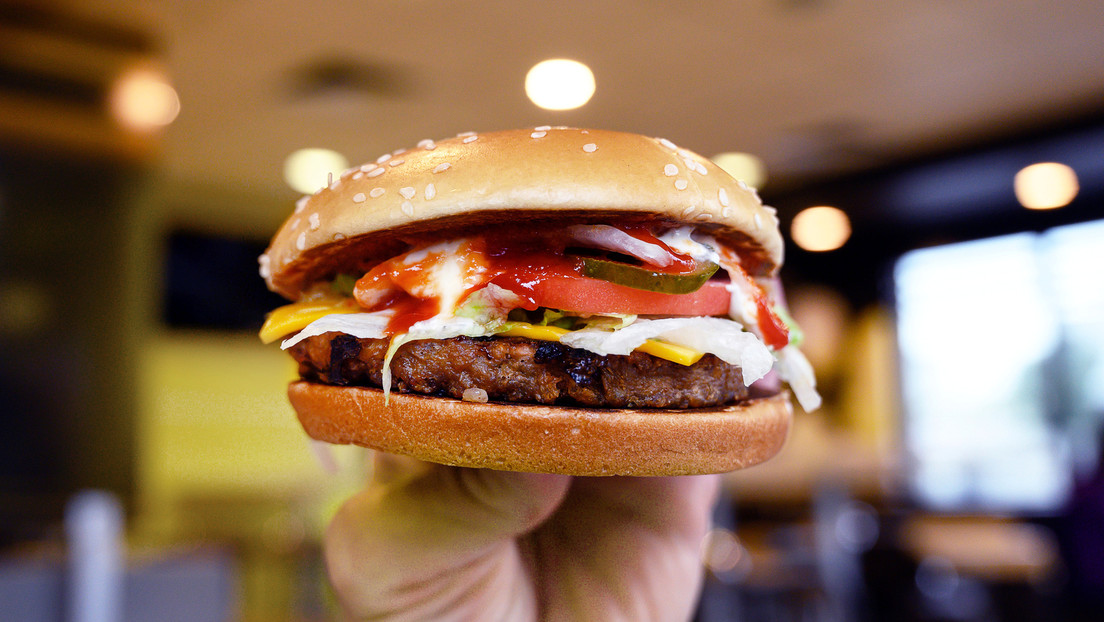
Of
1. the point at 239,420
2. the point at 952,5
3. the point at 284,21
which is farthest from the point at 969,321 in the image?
the point at 239,420

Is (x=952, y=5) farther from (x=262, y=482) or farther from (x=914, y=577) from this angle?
(x=262, y=482)

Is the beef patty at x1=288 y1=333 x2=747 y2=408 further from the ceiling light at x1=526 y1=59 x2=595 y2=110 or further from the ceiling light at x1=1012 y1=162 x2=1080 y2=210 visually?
the ceiling light at x1=1012 y1=162 x2=1080 y2=210

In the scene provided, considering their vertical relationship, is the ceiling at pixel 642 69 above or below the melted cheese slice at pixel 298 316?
above

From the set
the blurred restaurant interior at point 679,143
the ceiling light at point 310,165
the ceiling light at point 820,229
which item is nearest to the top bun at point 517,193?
the blurred restaurant interior at point 679,143

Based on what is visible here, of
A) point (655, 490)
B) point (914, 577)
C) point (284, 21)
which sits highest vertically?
point (284, 21)

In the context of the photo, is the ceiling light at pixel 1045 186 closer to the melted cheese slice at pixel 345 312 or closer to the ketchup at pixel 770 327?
the ketchup at pixel 770 327
